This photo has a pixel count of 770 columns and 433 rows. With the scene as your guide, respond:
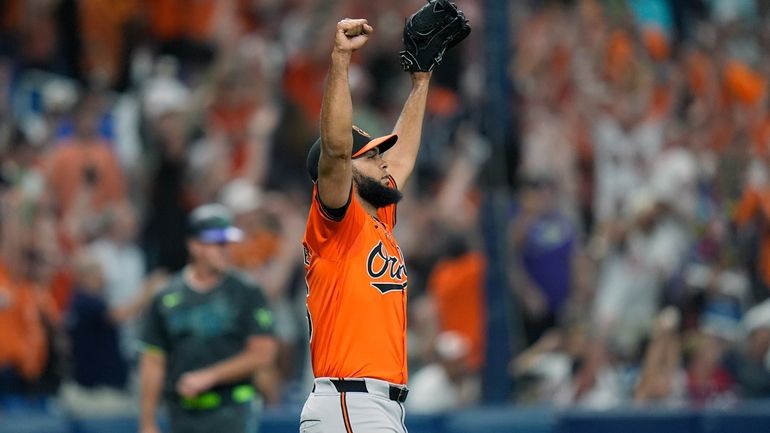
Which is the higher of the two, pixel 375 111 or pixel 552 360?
pixel 375 111

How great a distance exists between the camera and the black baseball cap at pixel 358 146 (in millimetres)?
5527

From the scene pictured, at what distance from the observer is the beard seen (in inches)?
221

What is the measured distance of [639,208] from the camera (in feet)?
38.4

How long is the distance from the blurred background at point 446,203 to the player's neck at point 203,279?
4.93ft

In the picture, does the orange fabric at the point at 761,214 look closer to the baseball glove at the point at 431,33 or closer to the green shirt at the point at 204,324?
the green shirt at the point at 204,324

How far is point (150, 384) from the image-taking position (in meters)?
8.12

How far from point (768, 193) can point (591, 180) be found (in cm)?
157

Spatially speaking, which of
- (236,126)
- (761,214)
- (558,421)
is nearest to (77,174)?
(236,126)

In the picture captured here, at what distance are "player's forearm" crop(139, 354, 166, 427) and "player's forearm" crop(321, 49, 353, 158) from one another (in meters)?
3.38

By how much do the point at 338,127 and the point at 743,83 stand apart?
30.4 feet

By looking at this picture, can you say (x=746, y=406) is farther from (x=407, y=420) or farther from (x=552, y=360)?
(x=407, y=420)

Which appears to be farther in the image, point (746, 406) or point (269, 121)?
point (269, 121)

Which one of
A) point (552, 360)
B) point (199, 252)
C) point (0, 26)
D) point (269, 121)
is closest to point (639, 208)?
point (552, 360)

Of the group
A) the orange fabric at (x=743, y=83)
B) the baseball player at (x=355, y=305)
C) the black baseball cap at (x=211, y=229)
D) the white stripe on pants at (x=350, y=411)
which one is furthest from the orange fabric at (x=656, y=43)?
the white stripe on pants at (x=350, y=411)
